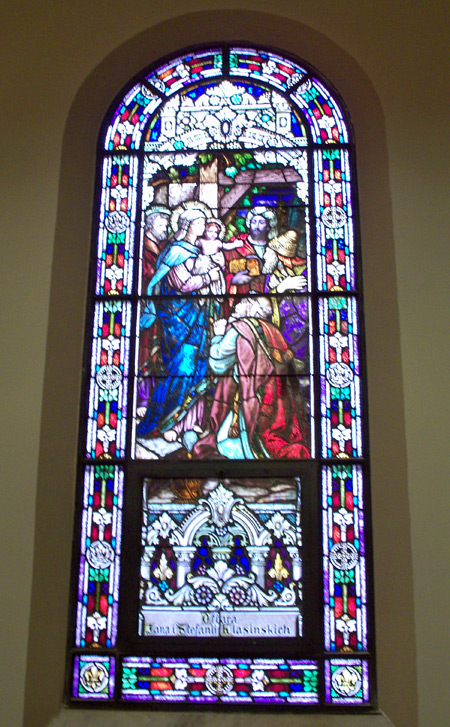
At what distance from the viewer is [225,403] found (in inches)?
164

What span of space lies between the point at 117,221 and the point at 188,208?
0.39 metres

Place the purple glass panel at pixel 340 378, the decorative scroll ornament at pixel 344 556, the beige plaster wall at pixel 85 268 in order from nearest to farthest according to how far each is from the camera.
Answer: the beige plaster wall at pixel 85 268 < the decorative scroll ornament at pixel 344 556 < the purple glass panel at pixel 340 378

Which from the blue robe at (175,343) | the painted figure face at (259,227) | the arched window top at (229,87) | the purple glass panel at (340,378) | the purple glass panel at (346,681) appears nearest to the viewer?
the purple glass panel at (346,681)

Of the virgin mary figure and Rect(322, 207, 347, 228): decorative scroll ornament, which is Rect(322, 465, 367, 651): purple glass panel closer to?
the virgin mary figure

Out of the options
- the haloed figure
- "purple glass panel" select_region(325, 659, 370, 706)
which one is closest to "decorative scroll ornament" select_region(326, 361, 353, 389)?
the haloed figure

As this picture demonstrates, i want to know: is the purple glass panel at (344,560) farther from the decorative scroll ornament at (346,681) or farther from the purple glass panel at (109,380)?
the purple glass panel at (109,380)

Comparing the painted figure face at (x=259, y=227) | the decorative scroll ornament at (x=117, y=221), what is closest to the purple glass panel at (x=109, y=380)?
the decorative scroll ornament at (x=117, y=221)

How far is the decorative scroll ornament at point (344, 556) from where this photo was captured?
3900 mm

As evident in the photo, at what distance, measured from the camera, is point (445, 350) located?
385 cm

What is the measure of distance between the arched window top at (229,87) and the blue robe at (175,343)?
2.46 ft

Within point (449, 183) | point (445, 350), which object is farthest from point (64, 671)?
point (449, 183)

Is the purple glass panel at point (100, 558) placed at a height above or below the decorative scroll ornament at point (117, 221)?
below

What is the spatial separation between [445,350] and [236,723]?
1901 mm

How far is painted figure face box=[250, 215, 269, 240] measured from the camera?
445cm
